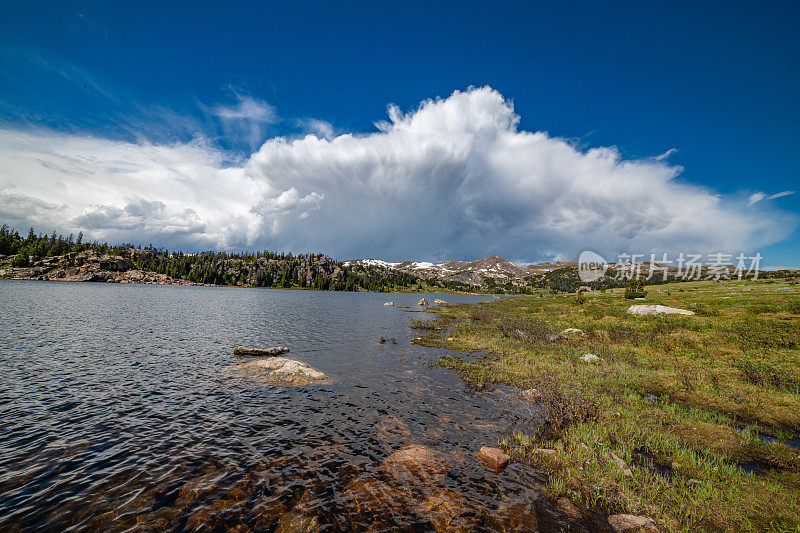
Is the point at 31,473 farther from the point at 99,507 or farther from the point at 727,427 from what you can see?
the point at 727,427

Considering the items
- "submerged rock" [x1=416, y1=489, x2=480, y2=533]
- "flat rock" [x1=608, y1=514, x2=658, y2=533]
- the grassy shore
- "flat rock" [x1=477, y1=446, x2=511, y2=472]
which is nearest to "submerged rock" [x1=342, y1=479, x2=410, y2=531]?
"submerged rock" [x1=416, y1=489, x2=480, y2=533]

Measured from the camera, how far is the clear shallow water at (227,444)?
1180cm

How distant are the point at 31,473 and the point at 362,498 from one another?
1448 cm

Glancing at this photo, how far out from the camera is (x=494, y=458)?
15766 millimetres

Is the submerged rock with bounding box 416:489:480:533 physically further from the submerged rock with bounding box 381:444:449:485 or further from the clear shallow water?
the submerged rock with bounding box 381:444:449:485

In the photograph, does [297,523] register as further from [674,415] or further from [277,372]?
[674,415]

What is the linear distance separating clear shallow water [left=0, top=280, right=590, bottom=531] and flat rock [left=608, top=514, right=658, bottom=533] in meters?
1.01

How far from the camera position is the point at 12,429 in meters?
16.7

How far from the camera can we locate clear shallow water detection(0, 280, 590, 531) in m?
11.8

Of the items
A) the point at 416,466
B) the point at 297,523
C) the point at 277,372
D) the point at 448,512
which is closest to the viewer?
the point at 297,523

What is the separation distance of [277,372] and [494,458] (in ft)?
69.9

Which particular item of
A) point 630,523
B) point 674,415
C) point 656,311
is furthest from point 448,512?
point 656,311

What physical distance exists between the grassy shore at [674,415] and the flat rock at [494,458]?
1.21m

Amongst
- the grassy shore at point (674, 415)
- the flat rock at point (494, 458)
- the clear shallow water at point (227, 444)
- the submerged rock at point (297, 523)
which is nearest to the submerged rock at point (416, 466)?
the clear shallow water at point (227, 444)
